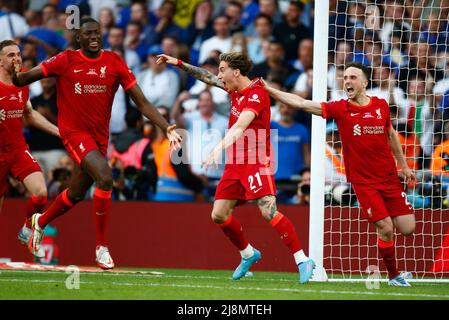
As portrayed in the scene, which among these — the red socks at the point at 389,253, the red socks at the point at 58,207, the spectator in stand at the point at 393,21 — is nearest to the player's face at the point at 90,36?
the red socks at the point at 58,207

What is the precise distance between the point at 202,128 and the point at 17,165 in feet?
12.8

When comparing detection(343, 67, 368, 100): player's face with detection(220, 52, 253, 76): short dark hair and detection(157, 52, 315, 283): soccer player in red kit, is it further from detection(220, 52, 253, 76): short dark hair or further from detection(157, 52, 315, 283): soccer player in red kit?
detection(220, 52, 253, 76): short dark hair

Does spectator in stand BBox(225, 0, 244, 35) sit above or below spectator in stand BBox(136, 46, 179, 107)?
above

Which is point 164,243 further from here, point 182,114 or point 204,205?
point 182,114

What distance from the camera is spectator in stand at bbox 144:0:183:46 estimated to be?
48.8ft

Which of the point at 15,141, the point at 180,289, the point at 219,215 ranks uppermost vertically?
the point at 15,141

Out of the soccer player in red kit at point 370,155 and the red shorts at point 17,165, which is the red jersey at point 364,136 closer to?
the soccer player in red kit at point 370,155

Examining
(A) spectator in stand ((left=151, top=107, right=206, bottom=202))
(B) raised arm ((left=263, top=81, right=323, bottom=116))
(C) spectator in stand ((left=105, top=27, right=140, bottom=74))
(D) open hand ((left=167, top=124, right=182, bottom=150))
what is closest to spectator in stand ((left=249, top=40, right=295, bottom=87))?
(A) spectator in stand ((left=151, top=107, right=206, bottom=202))

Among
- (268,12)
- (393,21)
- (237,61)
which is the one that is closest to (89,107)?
(237,61)

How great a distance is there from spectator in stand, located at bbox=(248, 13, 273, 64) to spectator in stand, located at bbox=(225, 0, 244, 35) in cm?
29

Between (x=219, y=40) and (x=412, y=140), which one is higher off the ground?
(x=219, y=40)

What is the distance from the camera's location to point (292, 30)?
47.4 ft

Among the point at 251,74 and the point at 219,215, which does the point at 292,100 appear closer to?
the point at 219,215
